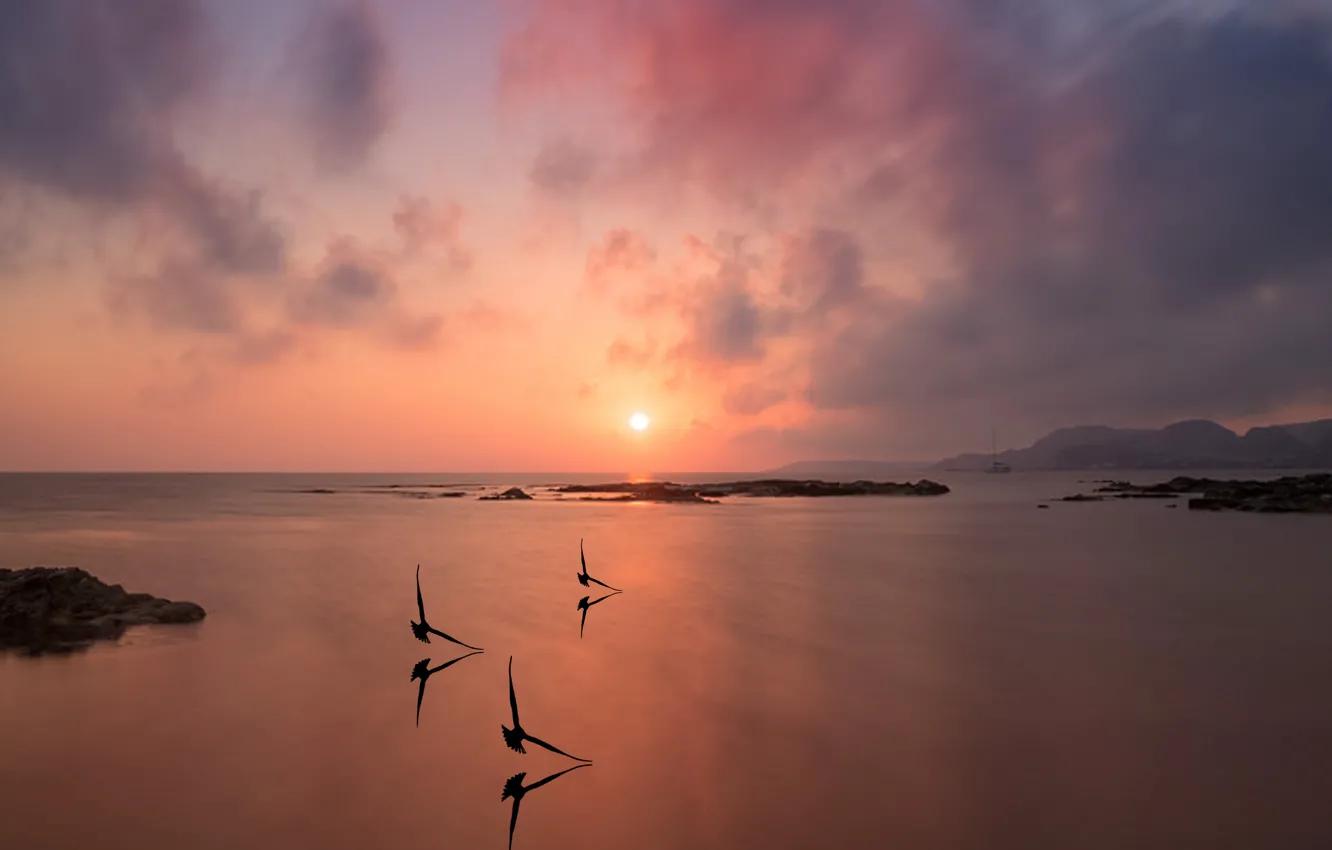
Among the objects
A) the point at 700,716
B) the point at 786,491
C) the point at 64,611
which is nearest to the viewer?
the point at 700,716

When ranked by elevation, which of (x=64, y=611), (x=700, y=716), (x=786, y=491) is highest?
(x=786, y=491)

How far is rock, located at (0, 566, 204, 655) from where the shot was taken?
1566cm

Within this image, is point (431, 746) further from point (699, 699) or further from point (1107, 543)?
point (1107, 543)

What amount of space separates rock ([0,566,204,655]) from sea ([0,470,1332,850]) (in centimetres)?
73

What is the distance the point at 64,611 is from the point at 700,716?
1485cm

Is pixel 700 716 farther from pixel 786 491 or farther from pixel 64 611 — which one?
pixel 786 491

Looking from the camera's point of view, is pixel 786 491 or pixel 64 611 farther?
pixel 786 491

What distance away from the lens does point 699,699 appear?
42.6 ft

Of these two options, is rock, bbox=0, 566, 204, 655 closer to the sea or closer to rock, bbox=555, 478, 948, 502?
the sea

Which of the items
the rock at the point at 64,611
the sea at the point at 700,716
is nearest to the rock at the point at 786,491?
the sea at the point at 700,716

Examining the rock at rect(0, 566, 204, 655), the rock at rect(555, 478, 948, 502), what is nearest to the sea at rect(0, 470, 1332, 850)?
the rock at rect(0, 566, 204, 655)

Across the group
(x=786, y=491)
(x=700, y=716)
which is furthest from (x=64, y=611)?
(x=786, y=491)

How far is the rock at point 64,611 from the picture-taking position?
15656mm

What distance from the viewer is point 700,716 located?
473 inches
